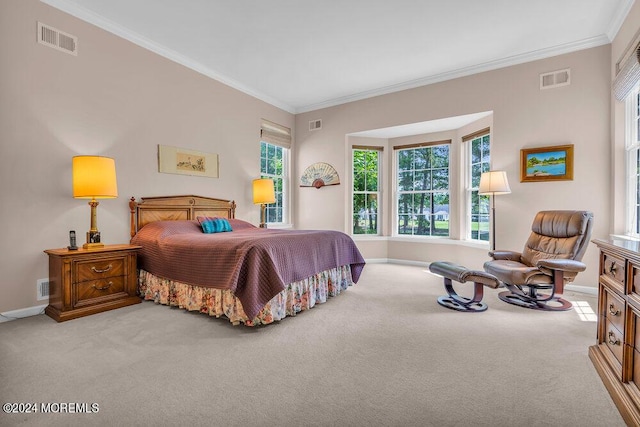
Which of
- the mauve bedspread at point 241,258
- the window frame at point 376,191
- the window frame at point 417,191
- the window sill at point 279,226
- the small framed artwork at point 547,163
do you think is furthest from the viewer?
the window frame at point 376,191

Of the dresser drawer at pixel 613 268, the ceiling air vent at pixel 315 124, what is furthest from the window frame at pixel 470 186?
the dresser drawer at pixel 613 268

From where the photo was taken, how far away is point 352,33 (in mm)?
3506

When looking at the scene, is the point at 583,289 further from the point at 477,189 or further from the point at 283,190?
the point at 283,190

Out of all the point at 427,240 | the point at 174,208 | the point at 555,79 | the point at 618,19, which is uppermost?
the point at 618,19

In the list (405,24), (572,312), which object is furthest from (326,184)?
(572,312)

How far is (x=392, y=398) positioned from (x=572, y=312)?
2.46m

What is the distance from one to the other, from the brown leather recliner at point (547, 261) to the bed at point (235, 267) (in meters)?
1.66

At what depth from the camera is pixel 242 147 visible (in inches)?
195

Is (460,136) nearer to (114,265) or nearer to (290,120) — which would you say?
(290,120)

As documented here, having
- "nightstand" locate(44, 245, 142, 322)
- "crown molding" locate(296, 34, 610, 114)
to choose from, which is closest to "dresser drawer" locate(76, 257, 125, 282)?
"nightstand" locate(44, 245, 142, 322)

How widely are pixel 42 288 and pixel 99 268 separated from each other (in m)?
0.54

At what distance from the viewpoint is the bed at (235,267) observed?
97.7 inches

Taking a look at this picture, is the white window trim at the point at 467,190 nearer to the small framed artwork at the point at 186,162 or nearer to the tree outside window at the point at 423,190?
the tree outside window at the point at 423,190

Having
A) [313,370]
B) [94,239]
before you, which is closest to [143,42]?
[94,239]
